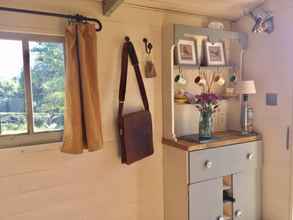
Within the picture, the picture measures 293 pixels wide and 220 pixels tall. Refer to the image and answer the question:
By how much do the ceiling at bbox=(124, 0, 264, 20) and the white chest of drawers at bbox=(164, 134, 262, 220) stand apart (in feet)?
3.83

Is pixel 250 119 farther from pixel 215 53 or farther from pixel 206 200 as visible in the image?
pixel 206 200

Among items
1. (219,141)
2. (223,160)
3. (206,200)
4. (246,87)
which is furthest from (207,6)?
(206,200)

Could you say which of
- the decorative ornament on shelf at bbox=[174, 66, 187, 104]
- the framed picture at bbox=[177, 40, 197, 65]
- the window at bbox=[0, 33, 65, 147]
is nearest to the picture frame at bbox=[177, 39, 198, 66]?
the framed picture at bbox=[177, 40, 197, 65]

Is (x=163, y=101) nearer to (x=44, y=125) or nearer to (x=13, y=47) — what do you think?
(x=44, y=125)

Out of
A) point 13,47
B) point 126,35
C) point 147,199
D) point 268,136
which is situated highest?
point 126,35

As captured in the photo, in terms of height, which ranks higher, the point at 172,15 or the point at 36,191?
the point at 172,15

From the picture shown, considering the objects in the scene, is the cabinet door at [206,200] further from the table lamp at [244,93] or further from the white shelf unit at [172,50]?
the table lamp at [244,93]

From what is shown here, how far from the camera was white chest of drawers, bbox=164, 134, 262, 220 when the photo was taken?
2055mm

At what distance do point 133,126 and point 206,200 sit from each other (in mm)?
830

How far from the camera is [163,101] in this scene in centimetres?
Result: 226

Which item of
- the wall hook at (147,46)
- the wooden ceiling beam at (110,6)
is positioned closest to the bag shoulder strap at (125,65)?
the wall hook at (147,46)

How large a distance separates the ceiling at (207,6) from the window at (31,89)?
Answer: 29.2 inches

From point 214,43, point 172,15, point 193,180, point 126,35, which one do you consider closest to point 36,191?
point 193,180

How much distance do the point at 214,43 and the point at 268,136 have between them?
97cm
